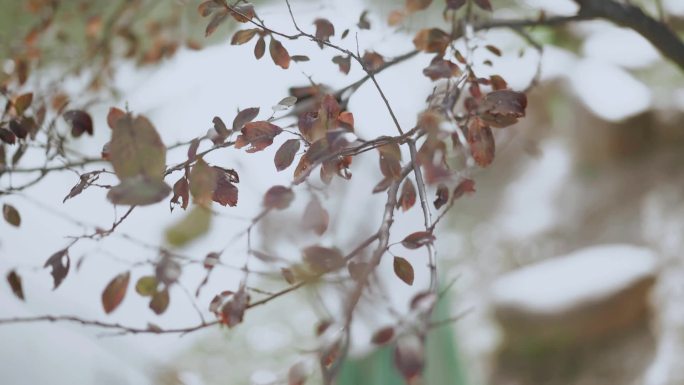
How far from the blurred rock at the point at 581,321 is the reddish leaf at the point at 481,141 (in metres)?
1.54

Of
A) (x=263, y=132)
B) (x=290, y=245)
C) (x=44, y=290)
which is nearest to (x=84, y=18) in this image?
(x=44, y=290)

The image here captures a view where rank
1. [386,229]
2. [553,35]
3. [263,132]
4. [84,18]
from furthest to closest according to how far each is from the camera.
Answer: [553,35] → [84,18] → [263,132] → [386,229]

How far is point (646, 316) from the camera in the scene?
210 cm

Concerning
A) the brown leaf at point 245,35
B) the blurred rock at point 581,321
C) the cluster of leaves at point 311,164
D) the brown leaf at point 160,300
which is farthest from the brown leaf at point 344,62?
the blurred rock at point 581,321

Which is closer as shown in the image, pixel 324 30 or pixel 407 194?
pixel 407 194

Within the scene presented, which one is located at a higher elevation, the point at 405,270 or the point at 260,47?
the point at 260,47

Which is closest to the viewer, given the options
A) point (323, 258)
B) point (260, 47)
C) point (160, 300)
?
point (323, 258)

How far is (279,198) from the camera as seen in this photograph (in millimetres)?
624

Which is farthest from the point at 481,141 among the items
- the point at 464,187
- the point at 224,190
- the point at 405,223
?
the point at 405,223

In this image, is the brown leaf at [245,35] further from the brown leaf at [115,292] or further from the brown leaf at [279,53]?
the brown leaf at [115,292]

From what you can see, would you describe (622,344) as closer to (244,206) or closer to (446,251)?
(446,251)

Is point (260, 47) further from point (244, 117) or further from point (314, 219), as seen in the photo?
point (314, 219)

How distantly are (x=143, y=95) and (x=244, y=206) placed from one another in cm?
98

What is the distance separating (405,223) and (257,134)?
82cm
